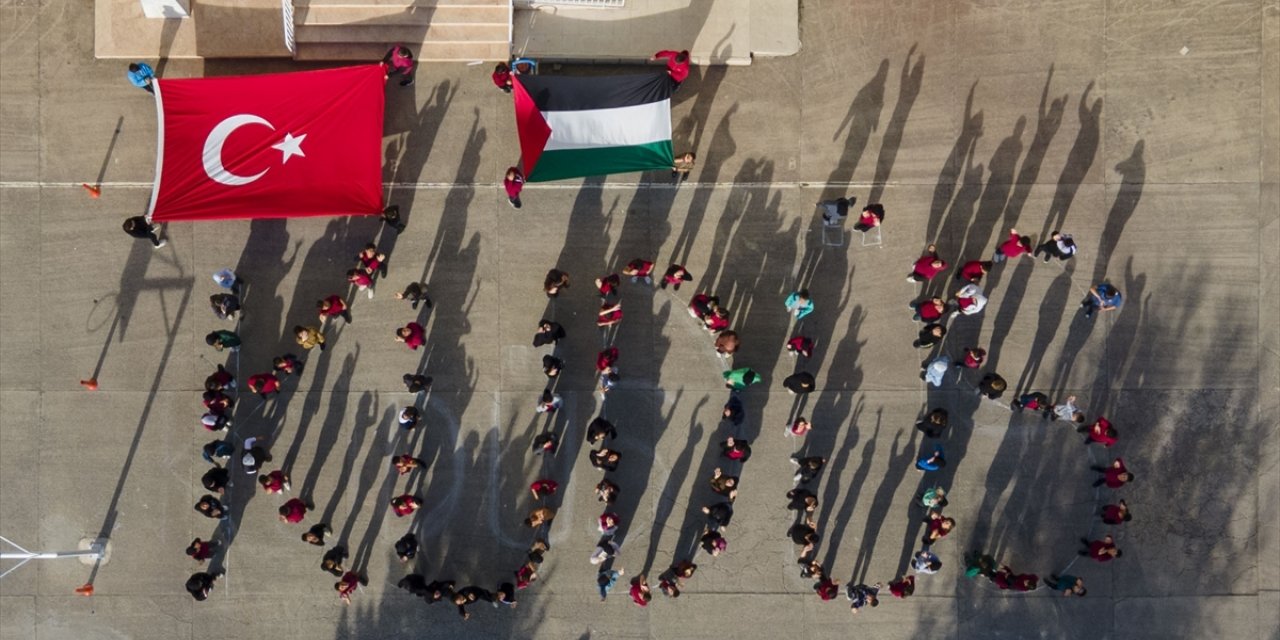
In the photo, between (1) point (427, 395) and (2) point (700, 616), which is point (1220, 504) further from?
(1) point (427, 395)

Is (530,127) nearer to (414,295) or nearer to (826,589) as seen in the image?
(414,295)

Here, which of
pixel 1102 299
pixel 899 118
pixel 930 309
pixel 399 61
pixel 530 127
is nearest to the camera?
pixel 530 127

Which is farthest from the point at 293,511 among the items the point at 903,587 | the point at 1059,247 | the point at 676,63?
the point at 1059,247

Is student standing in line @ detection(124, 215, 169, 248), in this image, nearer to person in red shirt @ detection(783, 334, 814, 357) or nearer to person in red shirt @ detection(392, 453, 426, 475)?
person in red shirt @ detection(392, 453, 426, 475)

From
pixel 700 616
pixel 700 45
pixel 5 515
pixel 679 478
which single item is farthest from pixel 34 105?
pixel 700 616

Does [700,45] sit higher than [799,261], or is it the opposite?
[700,45]

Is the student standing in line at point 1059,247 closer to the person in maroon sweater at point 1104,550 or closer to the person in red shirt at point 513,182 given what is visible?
the person in maroon sweater at point 1104,550
